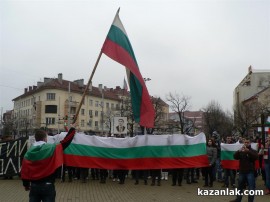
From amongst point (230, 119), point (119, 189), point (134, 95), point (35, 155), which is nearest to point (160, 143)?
point (119, 189)

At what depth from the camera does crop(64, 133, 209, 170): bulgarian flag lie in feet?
46.4

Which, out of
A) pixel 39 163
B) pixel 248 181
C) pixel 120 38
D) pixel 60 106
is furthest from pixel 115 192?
pixel 60 106

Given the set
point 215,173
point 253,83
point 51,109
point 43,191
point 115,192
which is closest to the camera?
point 43,191

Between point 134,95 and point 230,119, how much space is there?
74.1 meters

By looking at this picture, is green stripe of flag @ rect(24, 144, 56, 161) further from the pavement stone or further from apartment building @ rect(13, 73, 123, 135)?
apartment building @ rect(13, 73, 123, 135)

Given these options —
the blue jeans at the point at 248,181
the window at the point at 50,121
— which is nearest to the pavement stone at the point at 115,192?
the blue jeans at the point at 248,181

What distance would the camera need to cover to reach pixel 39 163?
5582 mm

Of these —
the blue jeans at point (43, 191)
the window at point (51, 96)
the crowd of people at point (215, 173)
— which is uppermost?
the window at point (51, 96)

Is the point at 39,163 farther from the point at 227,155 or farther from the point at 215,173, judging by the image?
the point at 215,173

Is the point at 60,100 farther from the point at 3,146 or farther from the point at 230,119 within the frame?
the point at 3,146

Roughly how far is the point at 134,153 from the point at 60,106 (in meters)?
74.0

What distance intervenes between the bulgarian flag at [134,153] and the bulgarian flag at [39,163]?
8.60m

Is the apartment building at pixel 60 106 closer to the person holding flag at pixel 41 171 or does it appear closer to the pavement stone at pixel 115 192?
the pavement stone at pixel 115 192

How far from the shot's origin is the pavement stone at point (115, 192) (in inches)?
420
